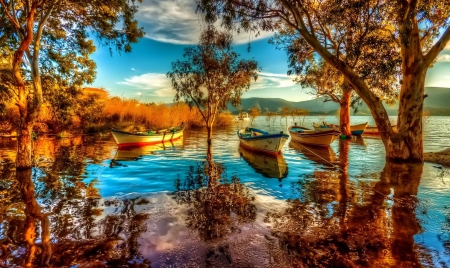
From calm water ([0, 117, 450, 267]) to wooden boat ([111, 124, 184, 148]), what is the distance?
7.07 metres

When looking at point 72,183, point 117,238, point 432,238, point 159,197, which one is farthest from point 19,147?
point 432,238

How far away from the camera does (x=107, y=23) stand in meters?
12.4

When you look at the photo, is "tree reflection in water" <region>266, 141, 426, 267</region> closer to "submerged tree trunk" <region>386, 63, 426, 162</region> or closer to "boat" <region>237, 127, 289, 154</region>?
"submerged tree trunk" <region>386, 63, 426, 162</region>

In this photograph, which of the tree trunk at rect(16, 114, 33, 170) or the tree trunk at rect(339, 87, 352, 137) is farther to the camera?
the tree trunk at rect(339, 87, 352, 137)

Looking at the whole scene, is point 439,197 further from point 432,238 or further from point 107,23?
point 107,23

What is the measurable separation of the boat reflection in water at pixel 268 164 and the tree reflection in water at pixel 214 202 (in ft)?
5.56

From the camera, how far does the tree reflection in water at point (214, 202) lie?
4973 mm

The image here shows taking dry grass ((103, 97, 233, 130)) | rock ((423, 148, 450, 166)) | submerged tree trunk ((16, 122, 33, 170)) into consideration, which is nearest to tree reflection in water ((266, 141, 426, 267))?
rock ((423, 148, 450, 166))

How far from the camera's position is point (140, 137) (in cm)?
1817

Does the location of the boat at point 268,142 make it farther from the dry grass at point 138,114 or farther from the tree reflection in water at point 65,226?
the dry grass at point 138,114

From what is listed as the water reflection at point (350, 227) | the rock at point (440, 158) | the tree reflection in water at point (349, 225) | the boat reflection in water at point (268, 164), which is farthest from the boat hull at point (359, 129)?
the water reflection at point (350, 227)

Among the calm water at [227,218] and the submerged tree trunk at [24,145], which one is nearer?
the calm water at [227,218]

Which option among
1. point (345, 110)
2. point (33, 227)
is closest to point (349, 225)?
point (33, 227)

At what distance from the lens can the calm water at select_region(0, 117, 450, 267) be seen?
3.84 metres
